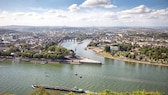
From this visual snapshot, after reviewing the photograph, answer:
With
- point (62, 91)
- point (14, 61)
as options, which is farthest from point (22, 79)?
point (14, 61)

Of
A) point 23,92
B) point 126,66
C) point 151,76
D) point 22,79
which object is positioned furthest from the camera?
point 126,66

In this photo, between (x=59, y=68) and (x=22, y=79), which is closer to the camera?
(x=22, y=79)

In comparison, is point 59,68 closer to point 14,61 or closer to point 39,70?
point 39,70

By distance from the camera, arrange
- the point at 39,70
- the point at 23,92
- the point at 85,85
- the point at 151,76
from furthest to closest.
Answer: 1. the point at 39,70
2. the point at 151,76
3. the point at 85,85
4. the point at 23,92

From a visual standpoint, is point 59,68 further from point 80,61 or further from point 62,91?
point 62,91

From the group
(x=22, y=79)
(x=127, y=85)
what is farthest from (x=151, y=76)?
(x=22, y=79)

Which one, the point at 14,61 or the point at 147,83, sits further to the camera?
the point at 14,61
